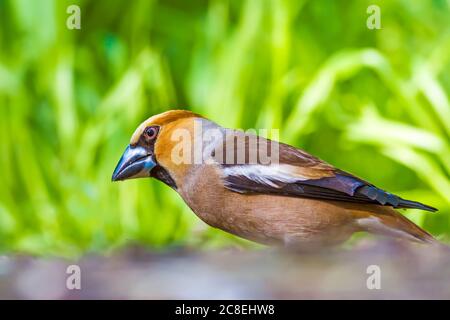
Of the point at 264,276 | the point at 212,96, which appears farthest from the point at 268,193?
the point at 212,96

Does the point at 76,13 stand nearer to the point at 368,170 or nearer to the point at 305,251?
the point at 368,170

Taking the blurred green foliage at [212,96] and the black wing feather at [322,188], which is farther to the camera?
the blurred green foliage at [212,96]

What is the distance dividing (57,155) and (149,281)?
0.68 meters

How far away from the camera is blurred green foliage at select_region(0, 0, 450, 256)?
173cm

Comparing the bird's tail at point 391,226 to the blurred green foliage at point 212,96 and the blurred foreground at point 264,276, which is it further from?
the blurred green foliage at point 212,96

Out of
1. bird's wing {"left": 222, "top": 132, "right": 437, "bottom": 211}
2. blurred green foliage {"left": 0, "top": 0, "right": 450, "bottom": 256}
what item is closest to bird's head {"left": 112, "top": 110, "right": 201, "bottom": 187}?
bird's wing {"left": 222, "top": 132, "right": 437, "bottom": 211}

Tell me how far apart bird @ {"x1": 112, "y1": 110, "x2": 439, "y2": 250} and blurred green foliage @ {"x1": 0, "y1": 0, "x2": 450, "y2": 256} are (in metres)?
0.33

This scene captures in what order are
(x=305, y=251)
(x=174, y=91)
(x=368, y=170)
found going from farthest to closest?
(x=174, y=91) < (x=368, y=170) < (x=305, y=251)

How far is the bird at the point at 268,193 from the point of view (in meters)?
1.28

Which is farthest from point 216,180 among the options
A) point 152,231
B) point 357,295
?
point 152,231

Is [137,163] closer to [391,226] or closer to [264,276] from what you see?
[264,276]

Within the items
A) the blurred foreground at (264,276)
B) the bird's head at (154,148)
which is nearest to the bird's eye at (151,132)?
the bird's head at (154,148)

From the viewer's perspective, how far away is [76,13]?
183 cm

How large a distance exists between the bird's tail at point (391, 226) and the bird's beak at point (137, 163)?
38 cm
